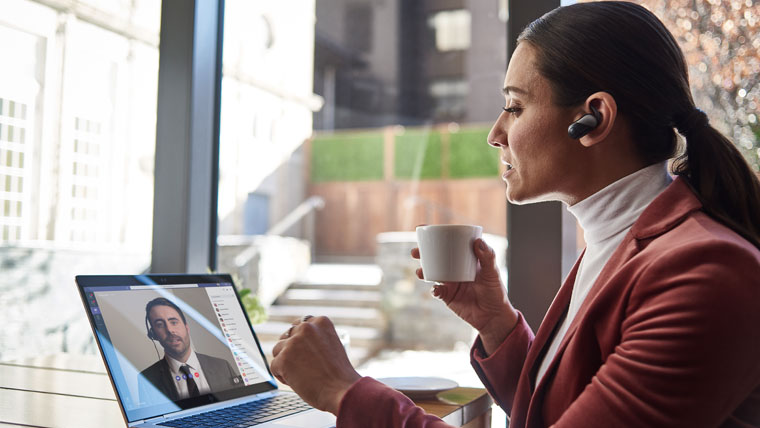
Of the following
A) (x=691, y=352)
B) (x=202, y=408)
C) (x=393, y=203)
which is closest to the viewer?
(x=691, y=352)

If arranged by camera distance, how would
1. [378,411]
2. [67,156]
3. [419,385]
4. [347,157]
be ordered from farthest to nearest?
[347,157] → [67,156] → [419,385] → [378,411]

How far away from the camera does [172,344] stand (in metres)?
0.98

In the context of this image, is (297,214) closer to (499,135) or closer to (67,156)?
(67,156)

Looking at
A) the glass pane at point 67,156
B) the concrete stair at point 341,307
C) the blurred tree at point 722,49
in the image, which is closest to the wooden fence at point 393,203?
the concrete stair at point 341,307

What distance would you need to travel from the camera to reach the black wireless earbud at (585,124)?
30.9 inches

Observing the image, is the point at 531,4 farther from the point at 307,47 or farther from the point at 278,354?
the point at 307,47

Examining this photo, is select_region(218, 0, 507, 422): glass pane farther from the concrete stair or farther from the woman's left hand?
the woman's left hand

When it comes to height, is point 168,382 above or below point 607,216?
A: below

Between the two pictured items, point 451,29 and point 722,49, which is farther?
point 451,29

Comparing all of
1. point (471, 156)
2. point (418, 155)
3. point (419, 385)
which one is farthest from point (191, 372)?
point (418, 155)

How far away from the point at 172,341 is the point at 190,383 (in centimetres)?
7

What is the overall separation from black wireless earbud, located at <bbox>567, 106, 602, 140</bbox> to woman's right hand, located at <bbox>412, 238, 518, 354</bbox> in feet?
1.07

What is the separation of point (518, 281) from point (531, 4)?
566mm

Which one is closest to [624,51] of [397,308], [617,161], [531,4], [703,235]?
[617,161]
